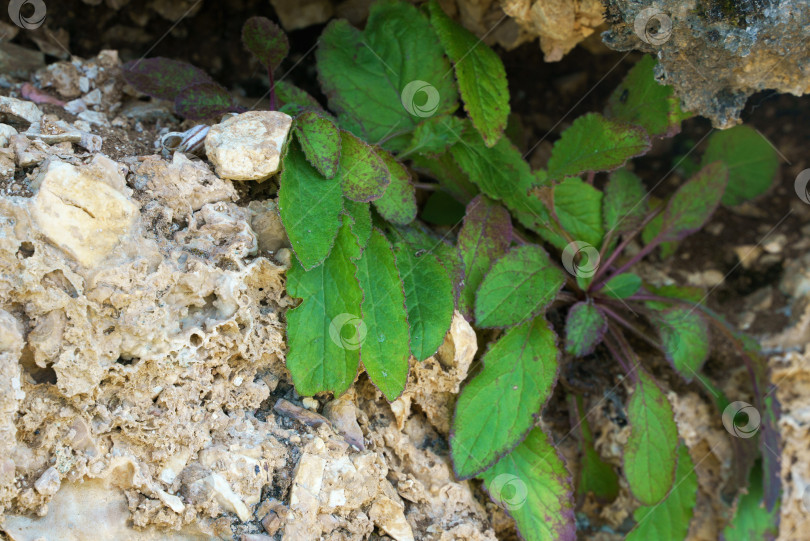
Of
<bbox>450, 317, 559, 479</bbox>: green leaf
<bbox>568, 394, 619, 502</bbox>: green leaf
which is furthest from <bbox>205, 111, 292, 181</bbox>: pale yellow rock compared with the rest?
<bbox>568, 394, 619, 502</bbox>: green leaf

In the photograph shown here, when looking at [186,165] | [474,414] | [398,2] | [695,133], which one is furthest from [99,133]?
[695,133]

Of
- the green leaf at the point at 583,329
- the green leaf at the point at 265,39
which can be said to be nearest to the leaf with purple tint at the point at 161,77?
the green leaf at the point at 265,39

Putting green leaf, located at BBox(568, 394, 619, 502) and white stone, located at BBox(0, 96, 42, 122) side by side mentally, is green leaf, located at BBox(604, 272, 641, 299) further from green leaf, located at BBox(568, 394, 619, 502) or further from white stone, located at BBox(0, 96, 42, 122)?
white stone, located at BBox(0, 96, 42, 122)

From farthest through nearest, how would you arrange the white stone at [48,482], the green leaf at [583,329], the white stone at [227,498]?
the green leaf at [583,329] < the white stone at [227,498] < the white stone at [48,482]

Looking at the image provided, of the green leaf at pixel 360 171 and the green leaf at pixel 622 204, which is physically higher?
the green leaf at pixel 622 204

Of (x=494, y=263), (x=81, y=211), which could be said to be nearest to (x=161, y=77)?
(x=81, y=211)

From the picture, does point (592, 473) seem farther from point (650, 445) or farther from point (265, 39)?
point (265, 39)

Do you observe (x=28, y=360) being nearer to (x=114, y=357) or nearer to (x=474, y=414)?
(x=114, y=357)

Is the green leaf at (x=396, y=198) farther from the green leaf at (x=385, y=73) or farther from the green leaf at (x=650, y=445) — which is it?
the green leaf at (x=650, y=445)

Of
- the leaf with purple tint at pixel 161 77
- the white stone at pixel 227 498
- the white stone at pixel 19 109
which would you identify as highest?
the leaf with purple tint at pixel 161 77
